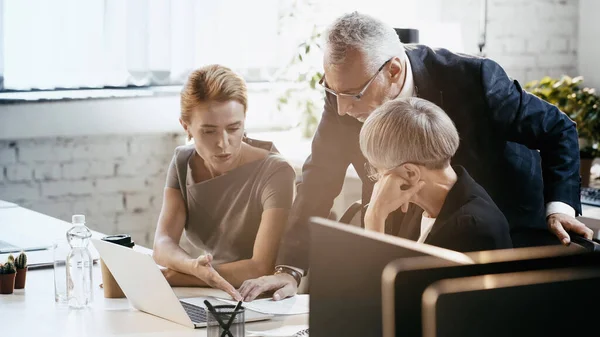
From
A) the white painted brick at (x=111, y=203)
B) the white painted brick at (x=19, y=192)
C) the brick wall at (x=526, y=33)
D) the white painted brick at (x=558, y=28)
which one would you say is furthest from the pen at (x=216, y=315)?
the white painted brick at (x=558, y=28)

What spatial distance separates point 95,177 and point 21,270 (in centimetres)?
218

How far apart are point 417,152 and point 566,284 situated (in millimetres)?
1270

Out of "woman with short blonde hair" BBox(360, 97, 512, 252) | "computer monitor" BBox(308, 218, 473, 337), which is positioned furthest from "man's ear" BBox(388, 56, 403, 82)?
"computer monitor" BBox(308, 218, 473, 337)

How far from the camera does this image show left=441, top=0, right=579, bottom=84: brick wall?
216 inches

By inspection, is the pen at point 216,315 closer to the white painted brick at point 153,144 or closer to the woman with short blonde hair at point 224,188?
the woman with short blonde hair at point 224,188

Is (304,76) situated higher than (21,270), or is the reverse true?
(304,76)

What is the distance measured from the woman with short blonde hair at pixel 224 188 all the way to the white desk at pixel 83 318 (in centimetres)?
29

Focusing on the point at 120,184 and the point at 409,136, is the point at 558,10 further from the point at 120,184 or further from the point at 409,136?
the point at 409,136

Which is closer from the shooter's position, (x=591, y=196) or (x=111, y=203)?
(x=591, y=196)

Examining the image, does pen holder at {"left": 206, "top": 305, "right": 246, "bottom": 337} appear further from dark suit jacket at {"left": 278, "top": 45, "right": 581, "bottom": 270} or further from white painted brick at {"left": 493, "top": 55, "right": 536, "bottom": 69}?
white painted brick at {"left": 493, "top": 55, "right": 536, "bottom": 69}

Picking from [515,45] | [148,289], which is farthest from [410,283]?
[515,45]

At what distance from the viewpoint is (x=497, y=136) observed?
245 centimetres

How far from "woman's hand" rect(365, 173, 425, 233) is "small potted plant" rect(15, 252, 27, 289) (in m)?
0.96

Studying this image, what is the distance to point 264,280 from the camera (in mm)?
2332
